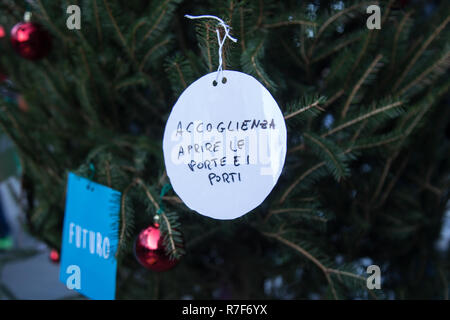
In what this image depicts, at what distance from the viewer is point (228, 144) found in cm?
57

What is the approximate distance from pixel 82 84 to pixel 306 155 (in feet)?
1.39

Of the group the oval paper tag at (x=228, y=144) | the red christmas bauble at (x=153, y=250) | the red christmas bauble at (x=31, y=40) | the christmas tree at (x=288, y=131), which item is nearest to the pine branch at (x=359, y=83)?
the christmas tree at (x=288, y=131)

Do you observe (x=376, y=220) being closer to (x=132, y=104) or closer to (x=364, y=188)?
(x=364, y=188)

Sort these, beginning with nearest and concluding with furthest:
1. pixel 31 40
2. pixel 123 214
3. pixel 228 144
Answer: pixel 228 144
pixel 123 214
pixel 31 40

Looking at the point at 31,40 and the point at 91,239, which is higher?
the point at 31,40

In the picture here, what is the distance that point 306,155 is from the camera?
0.79 meters

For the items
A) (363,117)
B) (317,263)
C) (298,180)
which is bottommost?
(317,263)

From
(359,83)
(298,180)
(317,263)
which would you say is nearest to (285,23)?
(359,83)

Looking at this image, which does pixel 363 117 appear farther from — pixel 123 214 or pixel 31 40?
pixel 31 40

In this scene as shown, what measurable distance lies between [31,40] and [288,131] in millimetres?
542

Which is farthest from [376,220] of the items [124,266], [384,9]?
[124,266]

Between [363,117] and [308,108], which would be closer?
[308,108]
